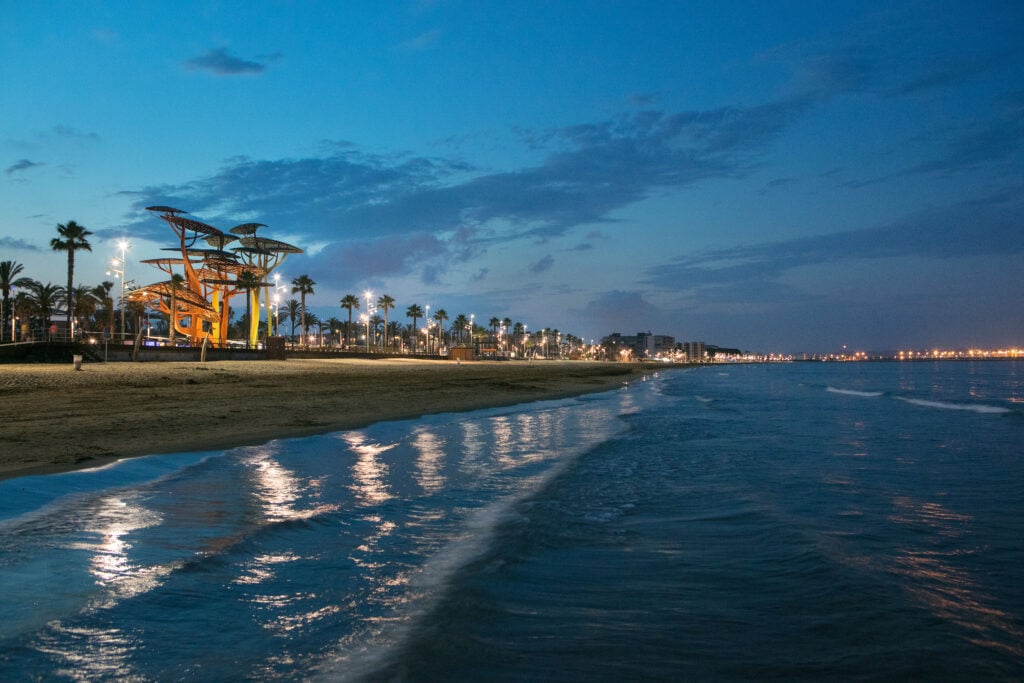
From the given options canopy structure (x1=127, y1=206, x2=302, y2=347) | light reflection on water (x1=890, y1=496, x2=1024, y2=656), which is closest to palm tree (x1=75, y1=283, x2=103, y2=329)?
canopy structure (x1=127, y1=206, x2=302, y2=347)

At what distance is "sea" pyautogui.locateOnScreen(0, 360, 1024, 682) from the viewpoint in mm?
4000

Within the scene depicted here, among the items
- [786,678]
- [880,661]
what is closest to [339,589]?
[786,678]

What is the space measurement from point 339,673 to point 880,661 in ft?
11.8

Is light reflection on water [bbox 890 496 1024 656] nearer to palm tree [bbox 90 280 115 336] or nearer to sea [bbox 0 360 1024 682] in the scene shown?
sea [bbox 0 360 1024 682]

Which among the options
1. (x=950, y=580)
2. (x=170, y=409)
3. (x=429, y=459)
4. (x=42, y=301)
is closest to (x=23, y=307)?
(x=42, y=301)

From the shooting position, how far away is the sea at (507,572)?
4.00 meters

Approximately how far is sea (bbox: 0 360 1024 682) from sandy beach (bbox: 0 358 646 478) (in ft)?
6.85

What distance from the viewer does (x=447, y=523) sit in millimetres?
7602

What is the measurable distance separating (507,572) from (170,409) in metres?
16.7

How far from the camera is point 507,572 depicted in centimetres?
588

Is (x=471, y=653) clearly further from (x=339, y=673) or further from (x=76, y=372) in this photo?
(x=76, y=372)

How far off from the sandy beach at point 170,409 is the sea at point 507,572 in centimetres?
209

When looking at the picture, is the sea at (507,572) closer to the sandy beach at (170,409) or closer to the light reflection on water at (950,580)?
the light reflection on water at (950,580)

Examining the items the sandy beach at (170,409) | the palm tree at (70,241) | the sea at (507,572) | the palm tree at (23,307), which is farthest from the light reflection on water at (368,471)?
the palm tree at (23,307)
